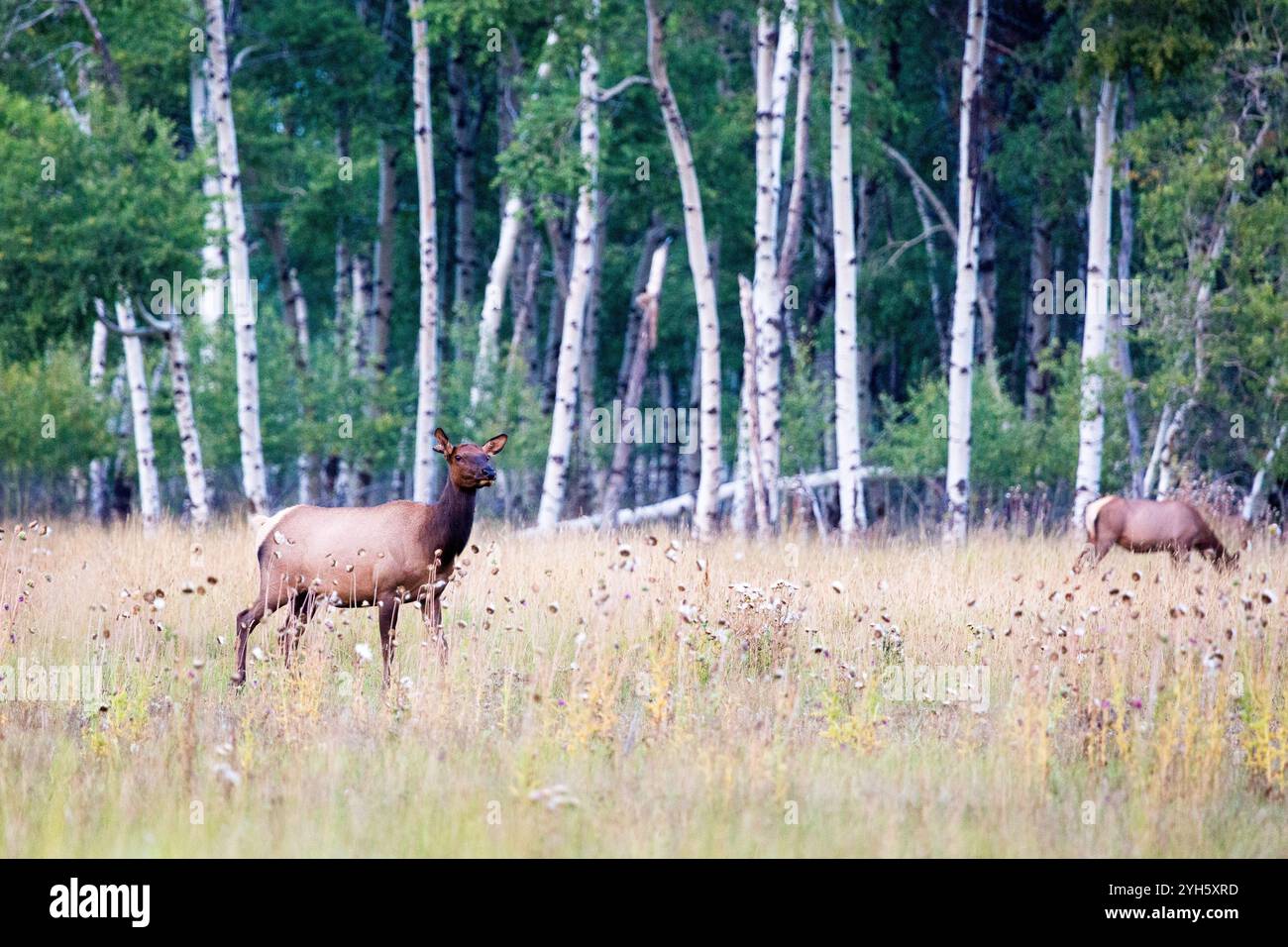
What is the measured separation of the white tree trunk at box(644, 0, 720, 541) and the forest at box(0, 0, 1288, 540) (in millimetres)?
61

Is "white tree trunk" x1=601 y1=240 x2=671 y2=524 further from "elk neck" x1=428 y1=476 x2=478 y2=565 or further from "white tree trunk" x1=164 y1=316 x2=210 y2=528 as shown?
"elk neck" x1=428 y1=476 x2=478 y2=565

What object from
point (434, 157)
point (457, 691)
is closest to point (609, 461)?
point (434, 157)

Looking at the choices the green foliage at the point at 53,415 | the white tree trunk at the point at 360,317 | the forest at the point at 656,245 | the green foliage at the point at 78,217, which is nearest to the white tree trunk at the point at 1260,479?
the forest at the point at 656,245

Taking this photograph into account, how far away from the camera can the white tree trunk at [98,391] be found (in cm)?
2533

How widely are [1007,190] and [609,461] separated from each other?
389 inches

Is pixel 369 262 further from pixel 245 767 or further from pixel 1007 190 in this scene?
pixel 245 767

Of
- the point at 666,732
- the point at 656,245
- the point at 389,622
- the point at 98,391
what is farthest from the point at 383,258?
the point at 666,732

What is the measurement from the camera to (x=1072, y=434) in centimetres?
2184

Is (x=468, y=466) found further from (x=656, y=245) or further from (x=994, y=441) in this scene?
(x=656, y=245)

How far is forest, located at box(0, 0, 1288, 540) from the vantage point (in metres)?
17.9

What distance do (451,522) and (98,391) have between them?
57.1 ft

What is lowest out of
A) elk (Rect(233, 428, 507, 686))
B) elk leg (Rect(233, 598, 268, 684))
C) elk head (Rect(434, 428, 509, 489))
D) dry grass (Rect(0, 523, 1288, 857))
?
dry grass (Rect(0, 523, 1288, 857))

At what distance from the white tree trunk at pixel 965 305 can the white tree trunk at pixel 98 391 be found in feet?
43.8

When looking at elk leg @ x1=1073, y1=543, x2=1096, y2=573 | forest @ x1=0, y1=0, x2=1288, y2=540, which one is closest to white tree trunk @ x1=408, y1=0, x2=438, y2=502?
forest @ x1=0, y1=0, x2=1288, y2=540
